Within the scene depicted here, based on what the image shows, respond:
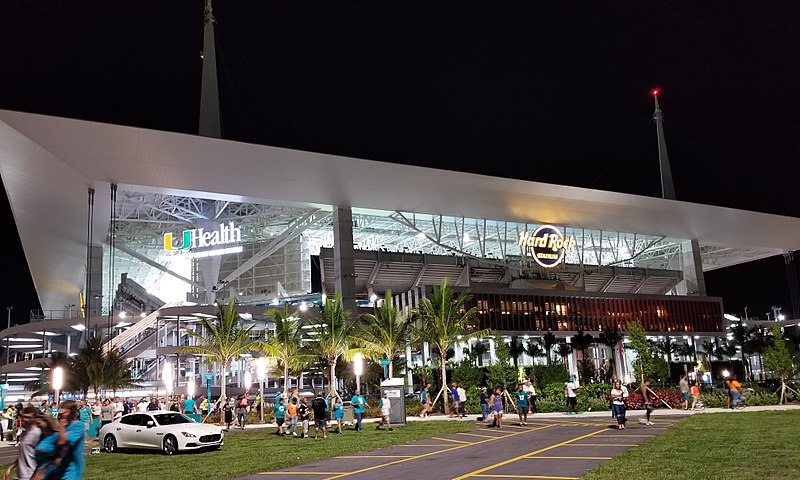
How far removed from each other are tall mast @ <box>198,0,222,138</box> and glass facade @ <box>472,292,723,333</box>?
2570 centimetres

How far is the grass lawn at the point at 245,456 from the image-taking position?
15.0 m

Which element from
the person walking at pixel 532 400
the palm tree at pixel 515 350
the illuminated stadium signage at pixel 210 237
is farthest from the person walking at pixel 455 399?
the illuminated stadium signage at pixel 210 237

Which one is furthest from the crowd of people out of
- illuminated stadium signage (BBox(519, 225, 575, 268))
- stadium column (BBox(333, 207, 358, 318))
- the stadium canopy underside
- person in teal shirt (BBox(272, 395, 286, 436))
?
illuminated stadium signage (BBox(519, 225, 575, 268))

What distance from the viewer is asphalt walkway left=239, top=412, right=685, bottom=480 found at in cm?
1331

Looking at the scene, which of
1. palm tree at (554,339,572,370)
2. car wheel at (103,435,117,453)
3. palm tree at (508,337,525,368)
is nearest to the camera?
car wheel at (103,435,117,453)

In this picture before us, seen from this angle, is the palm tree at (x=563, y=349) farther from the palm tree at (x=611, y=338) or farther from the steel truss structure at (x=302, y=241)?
the steel truss structure at (x=302, y=241)

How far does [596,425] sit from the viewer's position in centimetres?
2422

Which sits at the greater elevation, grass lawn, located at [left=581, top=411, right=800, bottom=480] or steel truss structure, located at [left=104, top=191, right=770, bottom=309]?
steel truss structure, located at [left=104, top=191, right=770, bottom=309]

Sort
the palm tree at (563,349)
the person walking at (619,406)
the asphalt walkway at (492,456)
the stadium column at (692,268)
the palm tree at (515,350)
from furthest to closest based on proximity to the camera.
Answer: the stadium column at (692,268) < the palm tree at (563,349) < the palm tree at (515,350) < the person walking at (619,406) < the asphalt walkway at (492,456)

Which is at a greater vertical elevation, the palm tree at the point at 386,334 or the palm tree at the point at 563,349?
the palm tree at the point at 386,334

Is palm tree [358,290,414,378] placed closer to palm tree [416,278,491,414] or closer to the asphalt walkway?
palm tree [416,278,491,414]

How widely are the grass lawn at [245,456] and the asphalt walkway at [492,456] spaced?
93 centimetres

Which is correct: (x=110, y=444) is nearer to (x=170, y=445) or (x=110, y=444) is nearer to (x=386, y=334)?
(x=170, y=445)

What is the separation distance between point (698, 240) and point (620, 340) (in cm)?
1839
